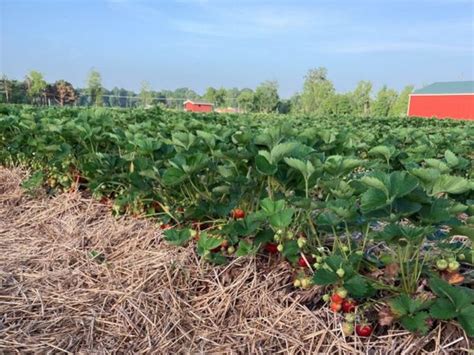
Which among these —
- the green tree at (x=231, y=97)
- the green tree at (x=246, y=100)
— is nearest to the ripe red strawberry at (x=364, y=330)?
the green tree at (x=246, y=100)

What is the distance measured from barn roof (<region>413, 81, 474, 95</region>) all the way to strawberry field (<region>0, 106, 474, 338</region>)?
44555 millimetres

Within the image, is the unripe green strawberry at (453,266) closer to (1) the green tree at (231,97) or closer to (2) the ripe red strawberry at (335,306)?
(2) the ripe red strawberry at (335,306)

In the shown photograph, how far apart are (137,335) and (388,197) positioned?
3.18 feet

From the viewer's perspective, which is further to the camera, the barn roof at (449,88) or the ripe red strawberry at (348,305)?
the barn roof at (449,88)

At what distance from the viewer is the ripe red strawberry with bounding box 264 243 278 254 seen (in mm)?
1659

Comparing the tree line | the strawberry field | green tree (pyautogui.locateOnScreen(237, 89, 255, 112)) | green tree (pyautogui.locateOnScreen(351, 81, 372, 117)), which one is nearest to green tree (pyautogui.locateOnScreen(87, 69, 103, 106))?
the tree line

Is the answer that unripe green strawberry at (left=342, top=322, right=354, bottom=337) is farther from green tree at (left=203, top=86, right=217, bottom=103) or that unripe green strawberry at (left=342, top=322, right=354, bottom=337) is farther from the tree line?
green tree at (left=203, top=86, right=217, bottom=103)

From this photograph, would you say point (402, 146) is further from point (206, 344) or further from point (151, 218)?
point (206, 344)

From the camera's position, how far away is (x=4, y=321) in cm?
156

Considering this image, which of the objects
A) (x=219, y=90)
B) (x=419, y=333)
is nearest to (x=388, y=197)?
(x=419, y=333)

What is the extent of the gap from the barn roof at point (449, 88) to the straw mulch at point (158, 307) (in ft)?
147

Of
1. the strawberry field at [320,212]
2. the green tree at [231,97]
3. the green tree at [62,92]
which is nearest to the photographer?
the strawberry field at [320,212]

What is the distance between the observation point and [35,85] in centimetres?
3956

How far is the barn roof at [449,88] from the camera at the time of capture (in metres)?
41.8
